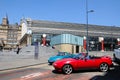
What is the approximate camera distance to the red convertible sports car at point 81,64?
1575cm

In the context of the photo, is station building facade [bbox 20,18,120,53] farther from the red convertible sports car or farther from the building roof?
the red convertible sports car

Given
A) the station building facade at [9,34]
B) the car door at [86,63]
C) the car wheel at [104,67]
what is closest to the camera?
the car door at [86,63]

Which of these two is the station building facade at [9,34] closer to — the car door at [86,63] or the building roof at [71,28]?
the building roof at [71,28]

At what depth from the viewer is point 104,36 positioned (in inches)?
2879

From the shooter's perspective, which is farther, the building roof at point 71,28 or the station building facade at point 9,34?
the station building facade at point 9,34

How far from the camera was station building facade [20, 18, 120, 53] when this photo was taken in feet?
187

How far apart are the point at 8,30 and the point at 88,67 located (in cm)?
12826

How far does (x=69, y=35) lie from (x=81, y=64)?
1587 inches

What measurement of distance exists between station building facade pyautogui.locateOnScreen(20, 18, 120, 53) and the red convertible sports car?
37077mm

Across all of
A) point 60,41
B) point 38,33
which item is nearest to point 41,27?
point 38,33

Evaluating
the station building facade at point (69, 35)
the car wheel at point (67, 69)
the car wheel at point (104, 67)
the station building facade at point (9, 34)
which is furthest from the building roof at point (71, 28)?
the station building facade at point (9, 34)

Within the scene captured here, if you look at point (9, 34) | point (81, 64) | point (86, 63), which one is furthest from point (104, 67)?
point (9, 34)

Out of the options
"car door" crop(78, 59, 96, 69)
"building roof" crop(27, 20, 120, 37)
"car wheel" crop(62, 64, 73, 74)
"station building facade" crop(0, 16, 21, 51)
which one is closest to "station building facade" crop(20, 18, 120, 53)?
"building roof" crop(27, 20, 120, 37)

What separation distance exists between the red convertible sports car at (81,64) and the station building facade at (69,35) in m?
37.1
